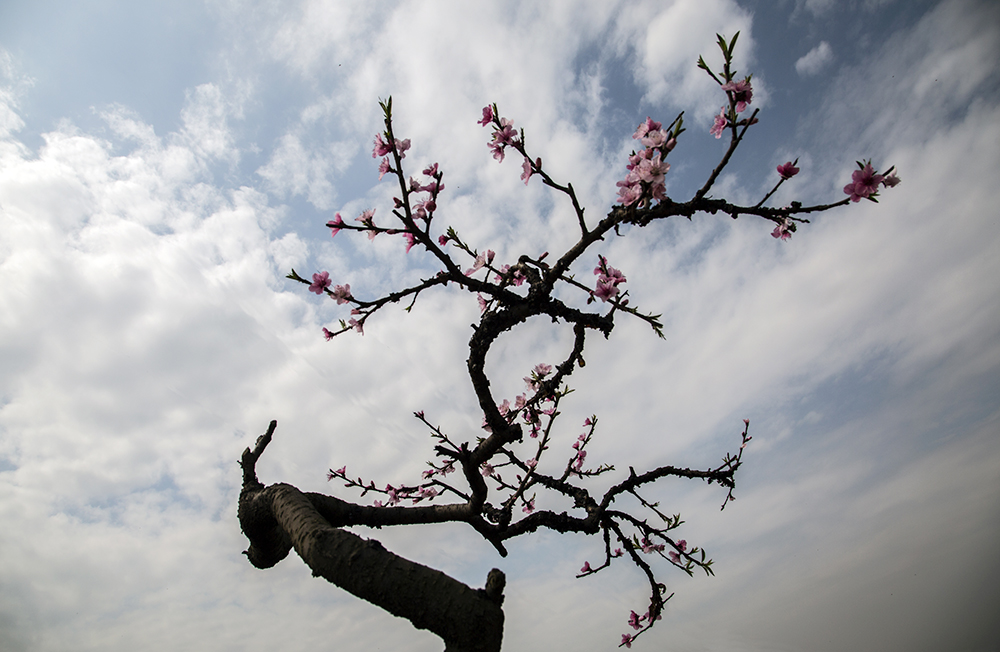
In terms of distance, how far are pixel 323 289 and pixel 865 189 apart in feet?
10.7

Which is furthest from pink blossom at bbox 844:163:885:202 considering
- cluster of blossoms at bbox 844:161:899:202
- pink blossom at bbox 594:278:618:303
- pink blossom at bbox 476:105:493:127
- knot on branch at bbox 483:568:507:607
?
knot on branch at bbox 483:568:507:607

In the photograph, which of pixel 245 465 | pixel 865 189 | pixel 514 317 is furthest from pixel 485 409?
pixel 865 189

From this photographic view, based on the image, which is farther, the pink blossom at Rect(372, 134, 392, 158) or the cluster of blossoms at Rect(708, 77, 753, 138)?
the pink blossom at Rect(372, 134, 392, 158)

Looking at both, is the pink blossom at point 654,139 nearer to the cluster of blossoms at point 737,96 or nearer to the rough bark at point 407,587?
the cluster of blossoms at point 737,96

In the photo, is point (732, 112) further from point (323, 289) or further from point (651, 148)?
point (323, 289)

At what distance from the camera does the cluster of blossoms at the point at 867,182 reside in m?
2.21

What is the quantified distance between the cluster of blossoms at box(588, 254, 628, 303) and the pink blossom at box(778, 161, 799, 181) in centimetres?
110

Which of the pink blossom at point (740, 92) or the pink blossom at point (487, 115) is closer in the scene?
the pink blossom at point (740, 92)

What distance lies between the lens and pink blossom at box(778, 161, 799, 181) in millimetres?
2348

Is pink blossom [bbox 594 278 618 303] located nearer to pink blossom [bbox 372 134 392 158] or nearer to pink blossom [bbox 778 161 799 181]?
pink blossom [bbox 778 161 799 181]

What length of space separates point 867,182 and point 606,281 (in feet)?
4.95

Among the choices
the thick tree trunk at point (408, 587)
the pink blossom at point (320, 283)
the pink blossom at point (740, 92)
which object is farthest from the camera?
the pink blossom at point (320, 283)

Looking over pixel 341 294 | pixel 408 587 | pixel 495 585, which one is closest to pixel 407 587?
pixel 408 587

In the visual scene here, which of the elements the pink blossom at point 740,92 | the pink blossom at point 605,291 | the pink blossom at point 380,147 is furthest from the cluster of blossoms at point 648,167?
the pink blossom at point 380,147
